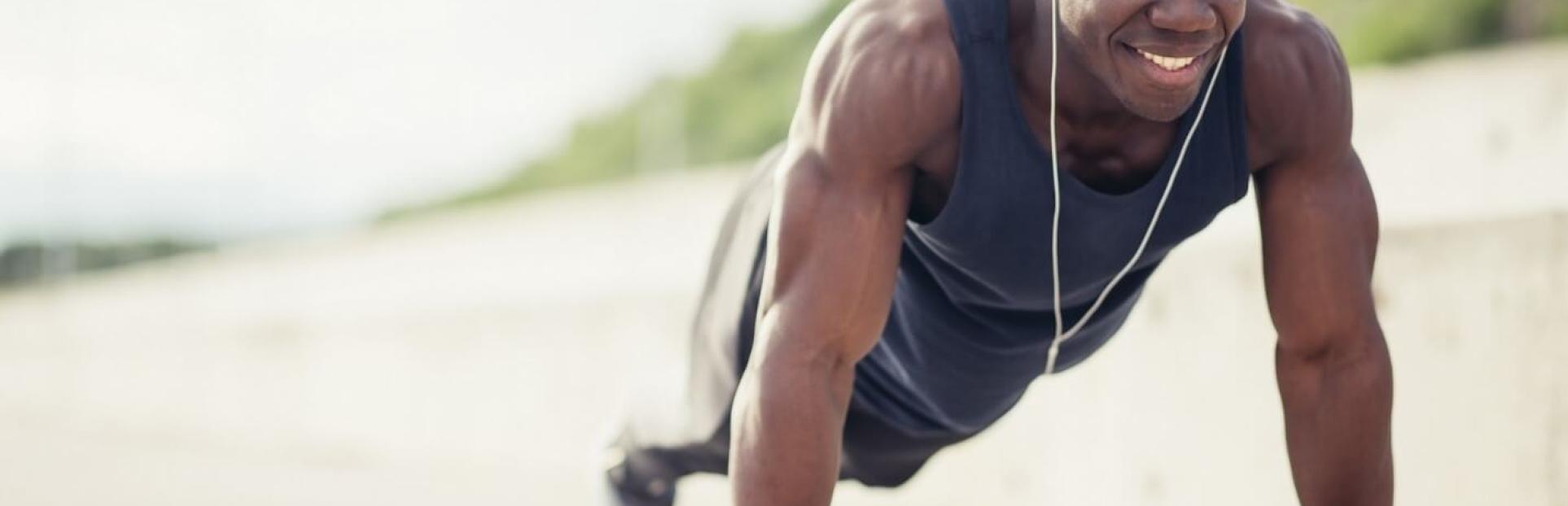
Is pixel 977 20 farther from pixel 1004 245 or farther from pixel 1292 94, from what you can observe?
pixel 1292 94

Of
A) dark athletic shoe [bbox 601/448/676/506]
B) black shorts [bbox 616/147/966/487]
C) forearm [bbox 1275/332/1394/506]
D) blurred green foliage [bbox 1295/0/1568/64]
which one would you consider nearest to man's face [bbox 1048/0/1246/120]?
forearm [bbox 1275/332/1394/506]

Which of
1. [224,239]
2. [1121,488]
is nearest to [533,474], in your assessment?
[1121,488]

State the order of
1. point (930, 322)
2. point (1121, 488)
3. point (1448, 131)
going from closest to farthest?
1. point (930, 322)
2. point (1121, 488)
3. point (1448, 131)

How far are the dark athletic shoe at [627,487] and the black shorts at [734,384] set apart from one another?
19 centimetres

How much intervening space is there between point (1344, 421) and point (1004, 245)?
1.77ft

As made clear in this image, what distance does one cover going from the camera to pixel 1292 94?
2.73 m

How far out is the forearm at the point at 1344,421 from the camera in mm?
2803

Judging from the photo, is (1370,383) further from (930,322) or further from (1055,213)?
(930,322)

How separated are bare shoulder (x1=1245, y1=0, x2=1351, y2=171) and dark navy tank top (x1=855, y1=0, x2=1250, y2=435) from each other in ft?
0.13

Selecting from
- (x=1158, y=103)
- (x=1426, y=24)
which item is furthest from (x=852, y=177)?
(x=1426, y=24)

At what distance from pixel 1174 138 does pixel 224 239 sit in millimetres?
14937

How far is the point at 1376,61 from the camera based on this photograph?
10461 millimetres

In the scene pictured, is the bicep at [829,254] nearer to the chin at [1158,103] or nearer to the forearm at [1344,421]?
the chin at [1158,103]

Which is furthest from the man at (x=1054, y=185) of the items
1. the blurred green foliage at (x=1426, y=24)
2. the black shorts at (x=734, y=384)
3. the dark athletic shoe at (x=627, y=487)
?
the blurred green foliage at (x=1426, y=24)
